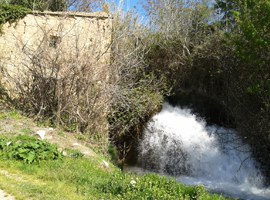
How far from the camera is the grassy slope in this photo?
5918mm

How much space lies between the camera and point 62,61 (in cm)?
1091

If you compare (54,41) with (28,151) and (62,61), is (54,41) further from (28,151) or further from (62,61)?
(28,151)

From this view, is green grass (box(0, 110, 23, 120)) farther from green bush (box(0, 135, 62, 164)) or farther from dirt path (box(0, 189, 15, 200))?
dirt path (box(0, 189, 15, 200))

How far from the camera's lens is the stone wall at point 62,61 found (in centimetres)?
1097

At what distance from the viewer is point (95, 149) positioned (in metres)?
10.6

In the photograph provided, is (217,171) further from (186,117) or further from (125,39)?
(125,39)

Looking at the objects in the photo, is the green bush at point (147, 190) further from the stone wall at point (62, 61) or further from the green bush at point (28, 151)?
the stone wall at point (62, 61)

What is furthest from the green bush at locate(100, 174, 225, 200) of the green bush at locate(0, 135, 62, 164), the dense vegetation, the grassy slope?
the dense vegetation

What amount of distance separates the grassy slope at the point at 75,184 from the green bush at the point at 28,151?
17cm

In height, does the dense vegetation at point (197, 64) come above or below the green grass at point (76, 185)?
above

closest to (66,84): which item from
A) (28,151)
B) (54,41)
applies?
(54,41)

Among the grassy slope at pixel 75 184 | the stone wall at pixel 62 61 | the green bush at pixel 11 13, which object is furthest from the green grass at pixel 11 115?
the green bush at pixel 11 13

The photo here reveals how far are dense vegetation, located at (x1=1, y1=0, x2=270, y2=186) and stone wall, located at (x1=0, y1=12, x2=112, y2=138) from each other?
0.49 m

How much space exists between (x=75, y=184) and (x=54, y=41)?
6.15m
